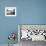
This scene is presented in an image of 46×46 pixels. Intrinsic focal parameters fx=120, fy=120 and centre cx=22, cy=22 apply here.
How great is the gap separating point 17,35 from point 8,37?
0.84 feet

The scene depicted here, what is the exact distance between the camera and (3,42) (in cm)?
342

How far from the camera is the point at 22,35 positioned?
325cm

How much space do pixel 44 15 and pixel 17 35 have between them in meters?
0.96

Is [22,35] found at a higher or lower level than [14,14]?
lower

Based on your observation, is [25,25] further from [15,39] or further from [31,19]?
[15,39]

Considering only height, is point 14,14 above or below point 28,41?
above

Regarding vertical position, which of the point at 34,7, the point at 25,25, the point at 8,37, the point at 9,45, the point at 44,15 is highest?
the point at 34,7

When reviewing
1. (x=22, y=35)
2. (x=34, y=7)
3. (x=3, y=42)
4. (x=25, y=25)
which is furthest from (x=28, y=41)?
(x=34, y=7)

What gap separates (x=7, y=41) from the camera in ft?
11.2

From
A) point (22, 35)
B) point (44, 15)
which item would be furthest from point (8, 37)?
point (44, 15)

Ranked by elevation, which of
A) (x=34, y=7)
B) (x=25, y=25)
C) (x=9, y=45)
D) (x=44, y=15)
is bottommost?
(x=9, y=45)

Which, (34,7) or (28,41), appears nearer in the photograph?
(28,41)

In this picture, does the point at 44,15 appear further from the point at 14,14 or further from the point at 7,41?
the point at 7,41

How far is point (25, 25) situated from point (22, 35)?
11.6 inches
